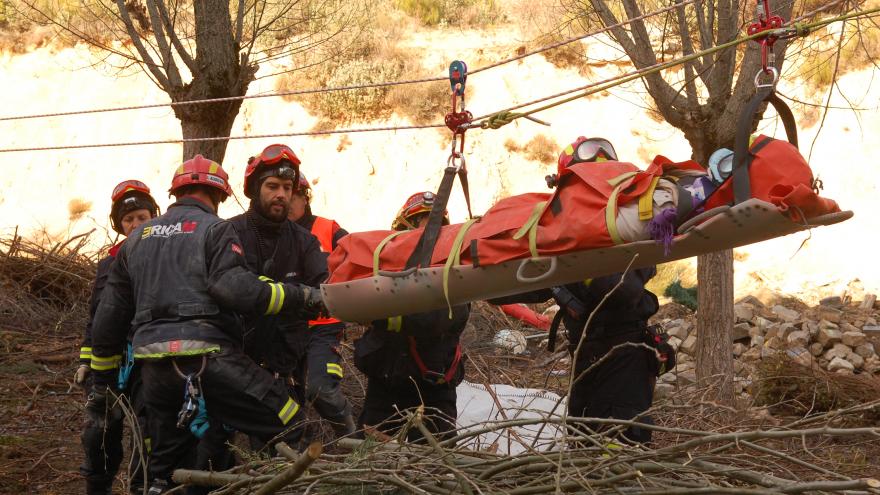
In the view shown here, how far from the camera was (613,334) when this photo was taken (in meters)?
4.60

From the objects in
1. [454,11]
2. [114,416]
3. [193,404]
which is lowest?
[114,416]

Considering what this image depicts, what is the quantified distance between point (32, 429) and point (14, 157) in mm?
14626

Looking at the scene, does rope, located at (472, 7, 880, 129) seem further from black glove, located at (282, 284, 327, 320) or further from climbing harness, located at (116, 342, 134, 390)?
climbing harness, located at (116, 342, 134, 390)

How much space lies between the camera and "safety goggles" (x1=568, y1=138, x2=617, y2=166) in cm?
440

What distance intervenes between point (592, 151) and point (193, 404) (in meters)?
2.09

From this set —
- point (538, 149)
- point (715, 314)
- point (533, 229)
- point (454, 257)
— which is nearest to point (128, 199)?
point (454, 257)

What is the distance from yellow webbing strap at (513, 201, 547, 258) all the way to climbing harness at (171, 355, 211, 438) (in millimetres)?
1538

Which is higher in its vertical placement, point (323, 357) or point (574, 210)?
point (574, 210)

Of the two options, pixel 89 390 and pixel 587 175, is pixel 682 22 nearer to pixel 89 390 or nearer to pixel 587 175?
pixel 587 175

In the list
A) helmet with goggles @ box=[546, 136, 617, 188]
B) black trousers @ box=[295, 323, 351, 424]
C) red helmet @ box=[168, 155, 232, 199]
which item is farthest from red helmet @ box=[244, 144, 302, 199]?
helmet with goggles @ box=[546, 136, 617, 188]

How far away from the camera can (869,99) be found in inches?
652

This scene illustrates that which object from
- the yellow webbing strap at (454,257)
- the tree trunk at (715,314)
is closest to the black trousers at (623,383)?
the yellow webbing strap at (454,257)

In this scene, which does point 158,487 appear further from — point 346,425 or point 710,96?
point 710,96

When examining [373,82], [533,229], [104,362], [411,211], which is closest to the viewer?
[533,229]
